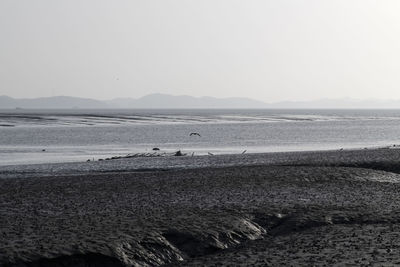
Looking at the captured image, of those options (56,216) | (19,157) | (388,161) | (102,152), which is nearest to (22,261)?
(56,216)

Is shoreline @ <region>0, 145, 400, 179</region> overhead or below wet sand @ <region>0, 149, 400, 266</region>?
below

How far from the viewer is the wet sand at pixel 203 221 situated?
46.7 feet

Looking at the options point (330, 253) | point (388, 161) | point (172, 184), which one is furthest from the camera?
point (388, 161)

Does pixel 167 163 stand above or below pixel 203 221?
below

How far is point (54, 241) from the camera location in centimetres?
1477

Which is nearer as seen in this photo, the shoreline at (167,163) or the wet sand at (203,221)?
the wet sand at (203,221)

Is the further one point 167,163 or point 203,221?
point 167,163

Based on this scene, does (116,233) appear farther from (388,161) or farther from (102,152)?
(102,152)

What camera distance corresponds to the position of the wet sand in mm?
14227

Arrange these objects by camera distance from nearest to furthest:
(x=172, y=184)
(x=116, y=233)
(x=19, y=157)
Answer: (x=116, y=233) < (x=172, y=184) < (x=19, y=157)

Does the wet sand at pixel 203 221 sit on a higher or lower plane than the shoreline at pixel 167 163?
higher

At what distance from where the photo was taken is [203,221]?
57.5 feet

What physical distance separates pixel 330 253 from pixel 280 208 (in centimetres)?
537

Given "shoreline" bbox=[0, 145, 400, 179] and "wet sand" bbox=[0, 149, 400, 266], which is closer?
"wet sand" bbox=[0, 149, 400, 266]
